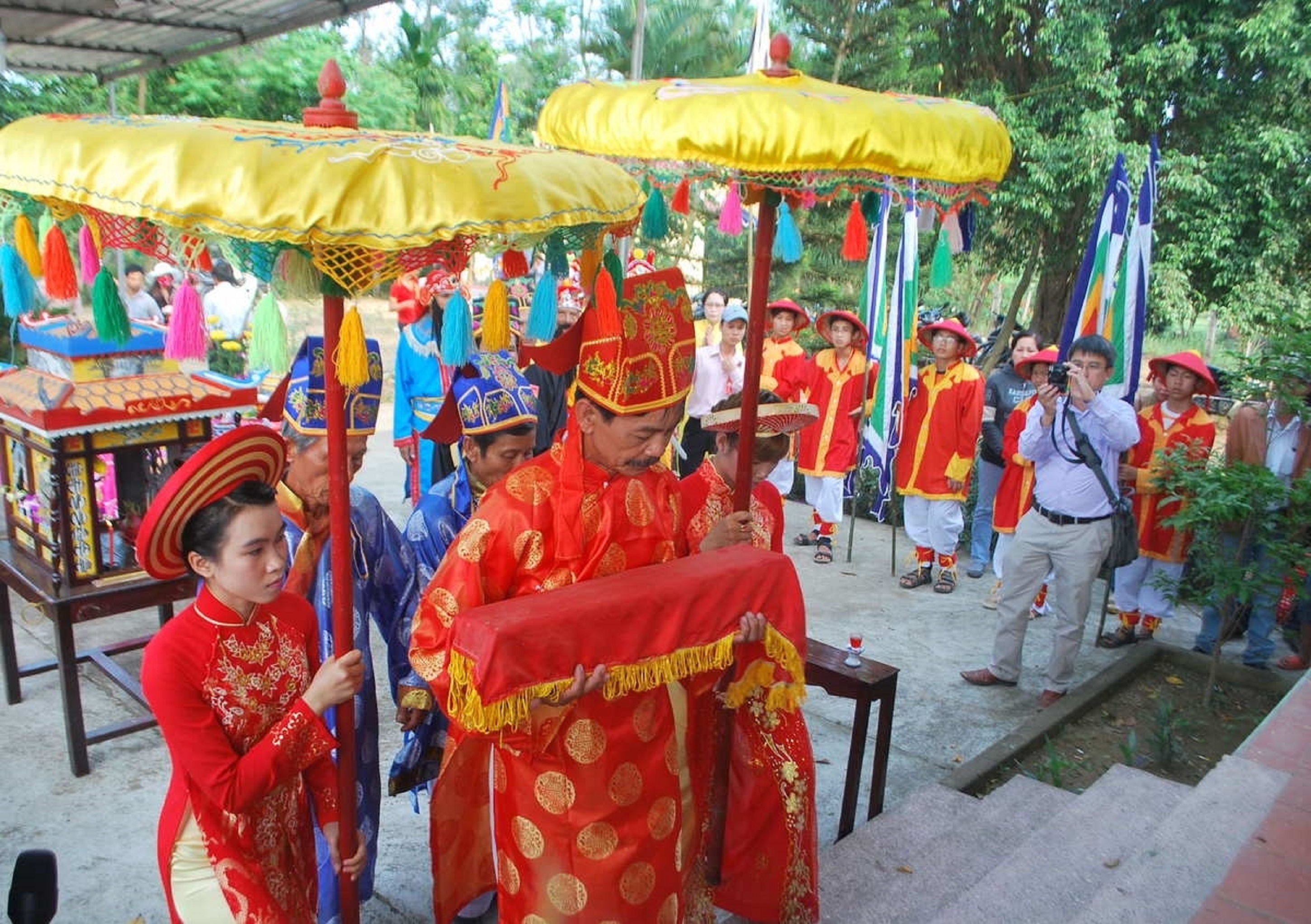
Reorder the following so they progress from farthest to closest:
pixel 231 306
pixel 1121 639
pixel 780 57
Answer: pixel 231 306 → pixel 1121 639 → pixel 780 57

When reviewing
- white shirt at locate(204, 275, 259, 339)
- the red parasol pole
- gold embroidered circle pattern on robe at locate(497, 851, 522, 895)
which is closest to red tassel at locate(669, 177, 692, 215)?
the red parasol pole

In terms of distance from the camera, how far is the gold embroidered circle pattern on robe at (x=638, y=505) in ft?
8.71

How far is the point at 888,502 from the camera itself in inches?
343

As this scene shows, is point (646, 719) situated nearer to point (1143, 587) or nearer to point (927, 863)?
point (927, 863)

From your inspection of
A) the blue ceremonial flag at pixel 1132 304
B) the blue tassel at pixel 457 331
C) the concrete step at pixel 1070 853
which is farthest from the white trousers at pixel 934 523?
the blue tassel at pixel 457 331

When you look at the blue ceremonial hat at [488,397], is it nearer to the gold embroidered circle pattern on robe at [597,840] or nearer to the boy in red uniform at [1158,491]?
the gold embroidered circle pattern on robe at [597,840]

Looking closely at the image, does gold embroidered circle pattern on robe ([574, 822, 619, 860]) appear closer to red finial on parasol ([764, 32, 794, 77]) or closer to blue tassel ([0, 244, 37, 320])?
blue tassel ([0, 244, 37, 320])

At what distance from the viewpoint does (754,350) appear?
3100 mm

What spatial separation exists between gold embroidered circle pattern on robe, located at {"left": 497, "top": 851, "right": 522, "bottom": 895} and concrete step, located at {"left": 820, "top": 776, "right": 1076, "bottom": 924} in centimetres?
127

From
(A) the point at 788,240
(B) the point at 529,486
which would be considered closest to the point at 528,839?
(B) the point at 529,486

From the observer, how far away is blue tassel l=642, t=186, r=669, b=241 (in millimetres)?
2609

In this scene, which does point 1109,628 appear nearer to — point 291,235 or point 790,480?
point 790,480

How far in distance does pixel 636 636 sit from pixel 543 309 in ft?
2.79

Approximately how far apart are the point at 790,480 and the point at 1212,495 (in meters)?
3.97
